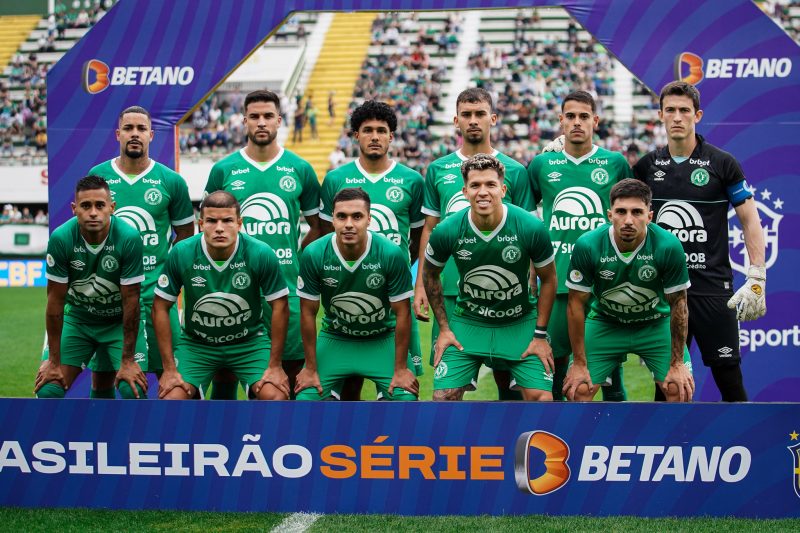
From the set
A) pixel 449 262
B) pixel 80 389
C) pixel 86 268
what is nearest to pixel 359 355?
pixel 449 262

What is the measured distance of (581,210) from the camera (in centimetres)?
602

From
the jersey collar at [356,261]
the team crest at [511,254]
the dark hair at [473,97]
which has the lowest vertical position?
the jersey collar at [356,261]

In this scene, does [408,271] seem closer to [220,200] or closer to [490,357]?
[490,357]

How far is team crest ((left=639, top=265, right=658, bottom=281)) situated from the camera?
5.29 m

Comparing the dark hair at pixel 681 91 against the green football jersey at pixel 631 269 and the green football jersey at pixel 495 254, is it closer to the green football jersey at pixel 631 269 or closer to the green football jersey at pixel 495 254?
the green football jersey at pixel 631 269

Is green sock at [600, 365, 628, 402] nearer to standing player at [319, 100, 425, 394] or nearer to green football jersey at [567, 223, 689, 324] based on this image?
green football jersey at [567, 223, 689, 324]

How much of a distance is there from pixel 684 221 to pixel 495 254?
1.25 m

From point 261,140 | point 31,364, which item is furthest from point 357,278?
point 31,364

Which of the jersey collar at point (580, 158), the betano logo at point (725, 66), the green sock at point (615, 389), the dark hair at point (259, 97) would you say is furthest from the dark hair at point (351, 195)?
the betano logo at point (725, 66)

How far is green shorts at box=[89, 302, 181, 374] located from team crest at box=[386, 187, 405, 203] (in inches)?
62.5

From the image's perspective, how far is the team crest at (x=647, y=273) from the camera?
5.29 m

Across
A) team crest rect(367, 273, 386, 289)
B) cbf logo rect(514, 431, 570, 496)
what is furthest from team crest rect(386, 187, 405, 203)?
cbf logo rect(514, 431, 570, 496)

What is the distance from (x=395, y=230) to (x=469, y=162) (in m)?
0.96

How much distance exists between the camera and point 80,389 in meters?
7.33
